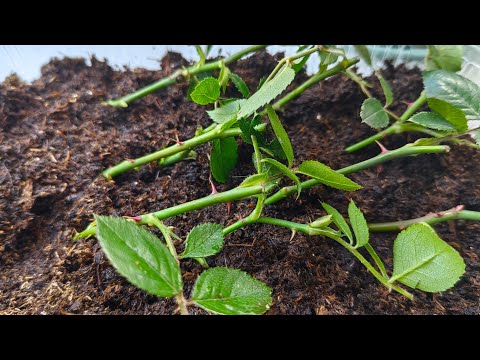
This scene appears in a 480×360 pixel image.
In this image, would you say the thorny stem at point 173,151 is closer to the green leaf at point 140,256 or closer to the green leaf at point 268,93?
the green leaf at point 268,93

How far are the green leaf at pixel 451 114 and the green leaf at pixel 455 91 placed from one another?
0.04 meters

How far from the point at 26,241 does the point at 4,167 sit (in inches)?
6.6

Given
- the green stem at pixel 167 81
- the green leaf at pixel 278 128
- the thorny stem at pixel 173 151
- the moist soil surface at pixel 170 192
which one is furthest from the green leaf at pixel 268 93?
the green stem at pixel 167 81

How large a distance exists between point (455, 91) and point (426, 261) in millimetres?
323

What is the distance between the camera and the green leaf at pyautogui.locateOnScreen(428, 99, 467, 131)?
0.61 metres

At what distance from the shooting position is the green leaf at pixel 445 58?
30.5 inches

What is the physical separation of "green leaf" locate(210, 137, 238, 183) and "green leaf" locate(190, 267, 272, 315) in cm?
28

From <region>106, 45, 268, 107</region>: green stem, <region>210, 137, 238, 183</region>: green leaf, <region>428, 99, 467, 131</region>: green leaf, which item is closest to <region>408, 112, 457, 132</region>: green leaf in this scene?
<region>428, 99, 467, 131</region>: green leaf

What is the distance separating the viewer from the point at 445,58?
0.78m

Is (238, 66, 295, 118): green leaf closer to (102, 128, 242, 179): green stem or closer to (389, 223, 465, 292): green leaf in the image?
(102, 128, 242, 179): green stem

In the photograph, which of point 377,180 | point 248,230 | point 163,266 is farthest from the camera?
point 377,180

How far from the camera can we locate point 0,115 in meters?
0.85
